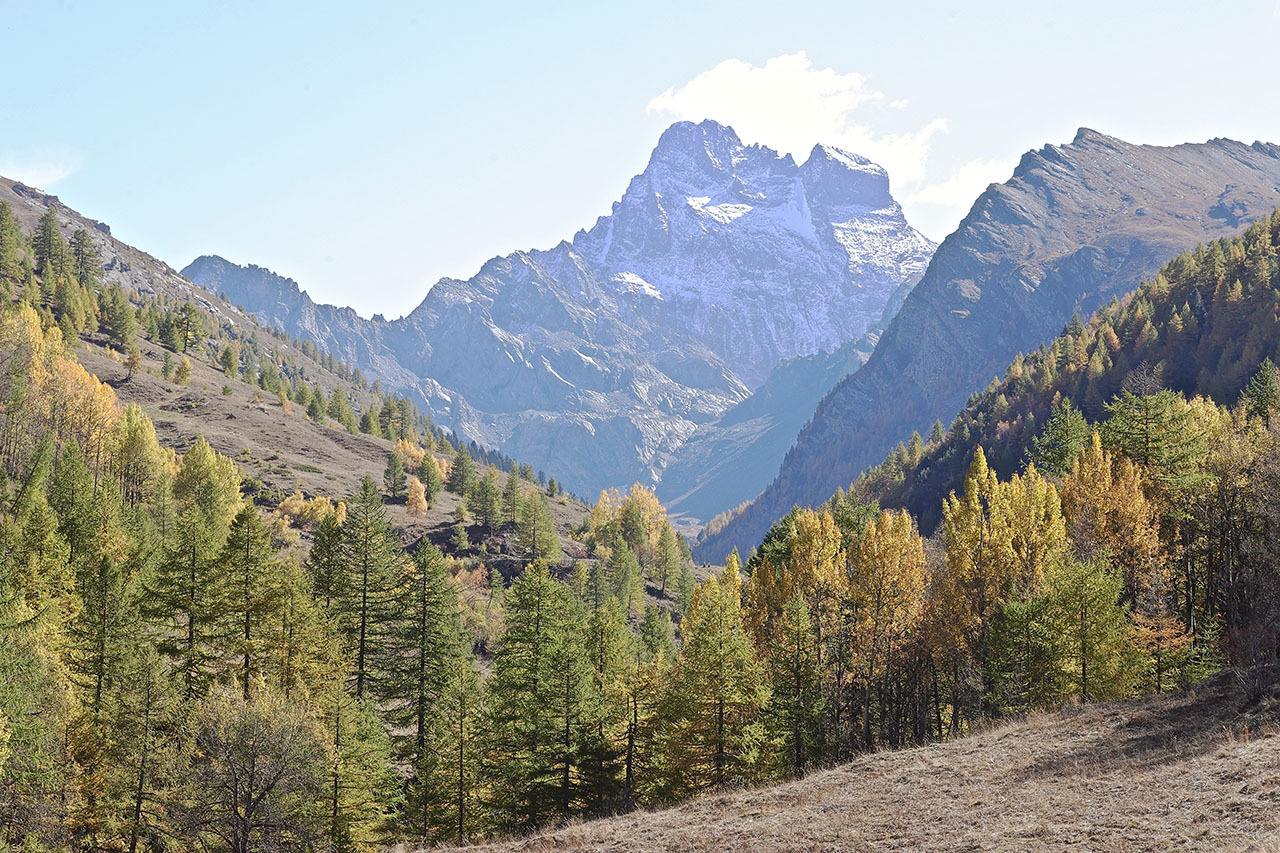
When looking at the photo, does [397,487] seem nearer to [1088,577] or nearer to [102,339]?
[102,339]

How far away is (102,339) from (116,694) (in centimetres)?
15486

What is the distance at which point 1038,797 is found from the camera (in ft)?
87.6

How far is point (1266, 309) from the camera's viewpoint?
156 metres

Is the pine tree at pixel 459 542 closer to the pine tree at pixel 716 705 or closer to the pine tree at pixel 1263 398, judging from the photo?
the pine tree at pixel 716 705

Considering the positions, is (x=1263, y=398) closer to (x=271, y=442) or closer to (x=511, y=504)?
(x=511, y=504)

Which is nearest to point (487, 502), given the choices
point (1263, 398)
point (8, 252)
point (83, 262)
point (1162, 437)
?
point (8, 252)

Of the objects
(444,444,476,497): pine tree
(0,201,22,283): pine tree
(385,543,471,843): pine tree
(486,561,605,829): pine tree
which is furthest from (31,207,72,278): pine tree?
(486,561,605,829): pine tree

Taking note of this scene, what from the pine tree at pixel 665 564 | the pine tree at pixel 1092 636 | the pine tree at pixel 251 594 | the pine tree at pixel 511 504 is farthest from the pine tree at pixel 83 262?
the pine tree at pixel 1092 636

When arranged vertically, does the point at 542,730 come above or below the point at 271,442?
below

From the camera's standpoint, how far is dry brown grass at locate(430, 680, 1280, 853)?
74.7ft

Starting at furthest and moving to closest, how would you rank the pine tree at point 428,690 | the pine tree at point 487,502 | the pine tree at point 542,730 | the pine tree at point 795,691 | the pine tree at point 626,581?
1. the pine tree at point 487,502
2. the pine tree at point 626,581
3. the pine tree at point 795,691
4. the pine tree at point 428,690
5. the pine tree at point 542,730

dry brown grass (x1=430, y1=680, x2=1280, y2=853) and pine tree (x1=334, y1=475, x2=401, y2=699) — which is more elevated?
pine tree (x1=334, y1=475, x2=401, y2=699)

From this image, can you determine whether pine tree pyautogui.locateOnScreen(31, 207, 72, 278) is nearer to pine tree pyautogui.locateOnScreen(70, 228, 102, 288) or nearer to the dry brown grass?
pine tree pyautogui.locateOnScreen(70, 228, 102, 288)

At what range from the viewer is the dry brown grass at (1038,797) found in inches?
897
